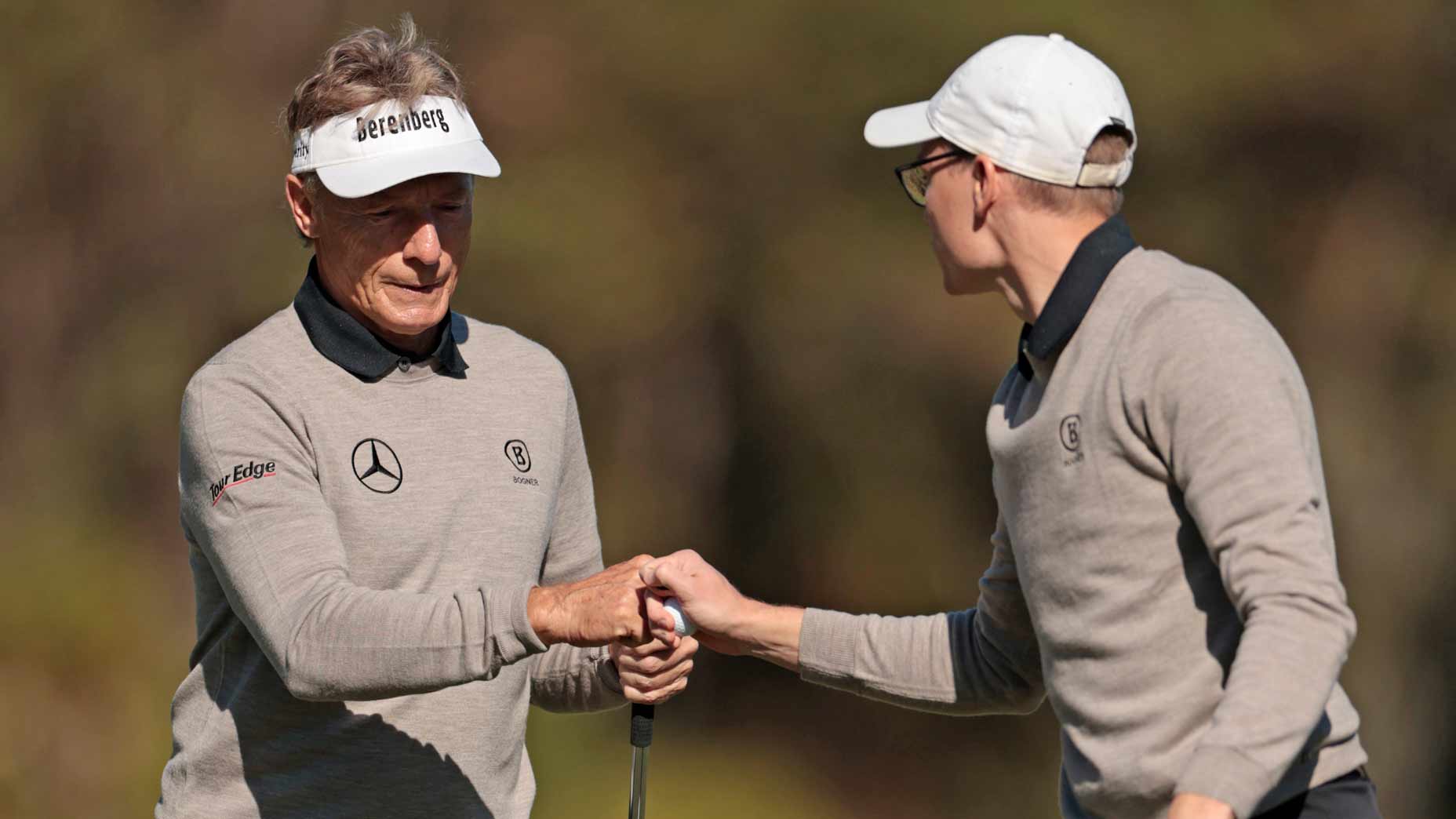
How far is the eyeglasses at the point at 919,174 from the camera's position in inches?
90.3

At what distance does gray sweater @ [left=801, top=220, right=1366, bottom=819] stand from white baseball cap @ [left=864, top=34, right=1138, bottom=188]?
0.37ft

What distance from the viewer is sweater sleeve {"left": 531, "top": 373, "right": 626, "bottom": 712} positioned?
2844 mm

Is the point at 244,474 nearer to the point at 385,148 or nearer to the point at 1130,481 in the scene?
the point at 385,148

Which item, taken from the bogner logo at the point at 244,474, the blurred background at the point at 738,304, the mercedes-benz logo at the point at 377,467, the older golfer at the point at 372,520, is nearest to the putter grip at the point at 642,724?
the older golfer at the point at 372,520

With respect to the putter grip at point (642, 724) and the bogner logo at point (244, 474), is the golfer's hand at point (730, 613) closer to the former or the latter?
the putter grip at point (642, 724)

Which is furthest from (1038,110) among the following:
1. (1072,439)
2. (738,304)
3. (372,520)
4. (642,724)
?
(738,304)

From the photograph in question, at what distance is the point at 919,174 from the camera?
235 cm

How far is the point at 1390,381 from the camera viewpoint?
18.9 feet

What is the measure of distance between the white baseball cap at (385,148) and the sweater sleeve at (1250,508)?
1.09 meters

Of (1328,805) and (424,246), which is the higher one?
(424,246)

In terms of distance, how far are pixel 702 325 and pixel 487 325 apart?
11.5ft

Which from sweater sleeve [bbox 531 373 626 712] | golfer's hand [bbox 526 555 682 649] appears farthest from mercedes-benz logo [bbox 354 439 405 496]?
sweater sleeve [bbox 531 373 626 712]

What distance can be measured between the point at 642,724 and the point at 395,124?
1081 millimetres

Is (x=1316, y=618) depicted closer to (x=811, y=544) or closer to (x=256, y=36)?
(x=811, y=544)
